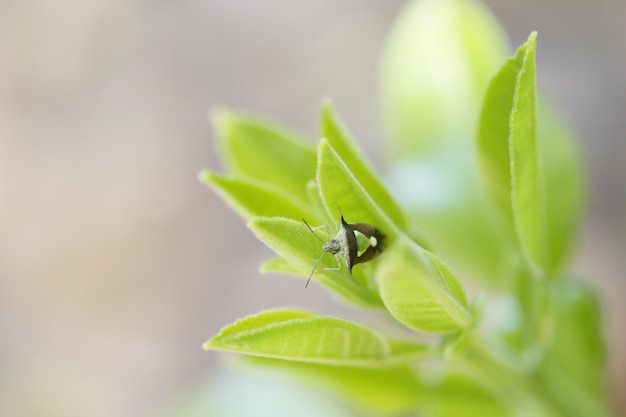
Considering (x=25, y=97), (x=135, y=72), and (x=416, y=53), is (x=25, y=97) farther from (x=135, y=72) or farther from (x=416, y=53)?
(x=416, y=53)

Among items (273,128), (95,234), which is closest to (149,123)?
(95,234)

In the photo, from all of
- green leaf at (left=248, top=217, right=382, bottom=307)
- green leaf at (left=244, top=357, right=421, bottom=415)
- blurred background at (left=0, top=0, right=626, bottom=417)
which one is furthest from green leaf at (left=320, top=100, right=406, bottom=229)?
blurred background at (left=0, top=0, right=626, bottom=417)

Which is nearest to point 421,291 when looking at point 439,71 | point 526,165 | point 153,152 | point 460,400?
point 526,165

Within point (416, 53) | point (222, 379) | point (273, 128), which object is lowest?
point (222, 379)

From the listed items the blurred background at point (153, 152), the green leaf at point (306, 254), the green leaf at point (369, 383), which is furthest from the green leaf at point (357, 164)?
the blurred background at point (153, 152)

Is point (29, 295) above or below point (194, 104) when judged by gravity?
below

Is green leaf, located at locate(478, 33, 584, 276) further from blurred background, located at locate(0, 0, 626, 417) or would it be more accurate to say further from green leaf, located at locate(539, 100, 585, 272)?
blurred background, located at locate(0, 0, 626, 417)
